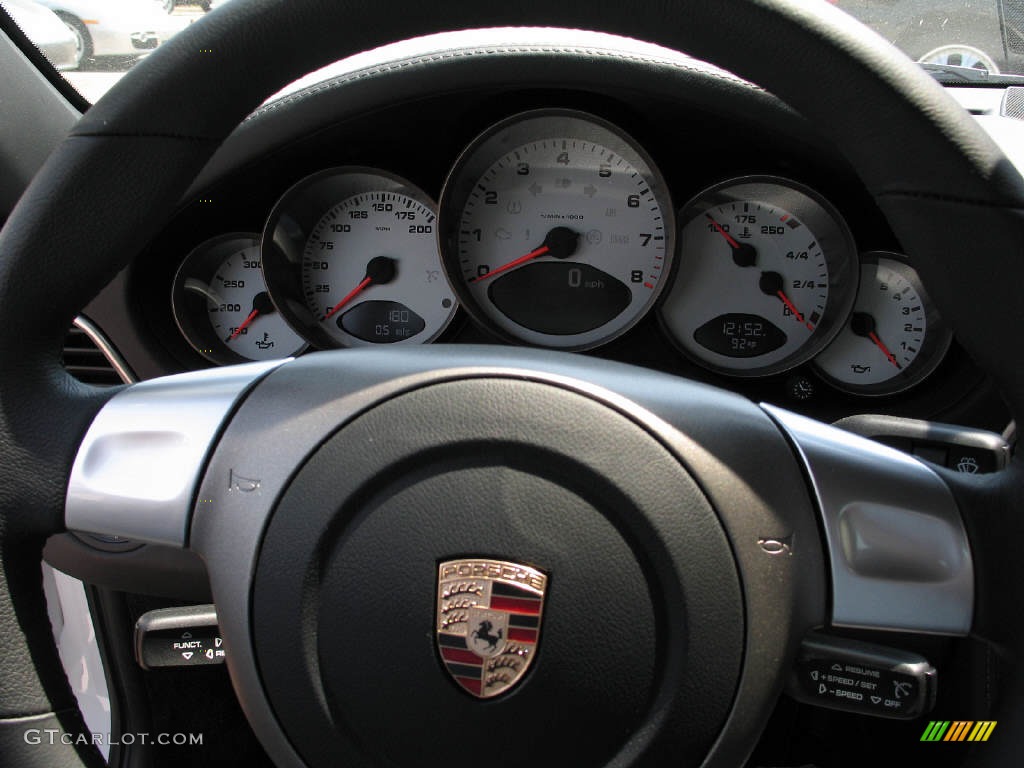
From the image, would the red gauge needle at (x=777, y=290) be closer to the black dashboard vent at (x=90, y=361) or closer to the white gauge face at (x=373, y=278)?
the white gauge face at (x=373, y=278)

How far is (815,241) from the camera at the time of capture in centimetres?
229

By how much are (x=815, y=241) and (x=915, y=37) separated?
1.63ft

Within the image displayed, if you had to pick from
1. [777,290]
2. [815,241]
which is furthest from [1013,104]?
[777,290]

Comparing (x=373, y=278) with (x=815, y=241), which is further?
(x=373, y=278)

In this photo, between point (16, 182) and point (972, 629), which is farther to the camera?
point (16, 182)

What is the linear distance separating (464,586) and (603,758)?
20 cm

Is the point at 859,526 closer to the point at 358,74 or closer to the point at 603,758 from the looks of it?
the point at 603,758

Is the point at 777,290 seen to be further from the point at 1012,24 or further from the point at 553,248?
the point at 1012,24

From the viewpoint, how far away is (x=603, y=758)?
0.83 meters

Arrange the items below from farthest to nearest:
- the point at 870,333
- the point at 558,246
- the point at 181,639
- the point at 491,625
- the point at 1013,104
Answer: the point at 558,246, the point at 870,333, the point at 1013,104, the point at 181,639, the point at 491,625

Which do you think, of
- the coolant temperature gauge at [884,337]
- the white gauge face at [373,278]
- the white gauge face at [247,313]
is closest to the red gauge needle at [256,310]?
the white gauge face at [247,313]

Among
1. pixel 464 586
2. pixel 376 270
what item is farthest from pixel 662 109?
pixel 464 586

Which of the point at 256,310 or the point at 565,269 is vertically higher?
the point at 565,269

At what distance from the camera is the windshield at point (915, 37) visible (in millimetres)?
1984
